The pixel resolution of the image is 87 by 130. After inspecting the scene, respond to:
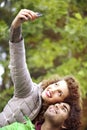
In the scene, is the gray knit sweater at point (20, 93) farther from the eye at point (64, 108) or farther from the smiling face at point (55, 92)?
the eye at point (64, 108)

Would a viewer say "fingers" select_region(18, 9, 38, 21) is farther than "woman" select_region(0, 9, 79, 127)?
No

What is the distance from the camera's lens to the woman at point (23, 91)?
3037mm

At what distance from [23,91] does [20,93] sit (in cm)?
3

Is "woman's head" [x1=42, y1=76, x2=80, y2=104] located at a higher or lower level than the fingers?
lower

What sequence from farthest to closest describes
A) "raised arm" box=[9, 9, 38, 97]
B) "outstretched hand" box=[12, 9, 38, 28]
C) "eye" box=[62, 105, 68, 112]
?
"eye" box=[62, 105, 68, 112]
"raised arm" box=[9, 9, 38, 97]
"outstretched hand" box=[12, 9, 38, 28]

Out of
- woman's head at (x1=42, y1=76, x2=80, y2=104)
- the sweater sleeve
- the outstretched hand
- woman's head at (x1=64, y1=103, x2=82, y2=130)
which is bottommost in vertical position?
woman's head at (x1=64, y1=103, x2=82, y2=130)

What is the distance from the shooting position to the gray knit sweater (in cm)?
304

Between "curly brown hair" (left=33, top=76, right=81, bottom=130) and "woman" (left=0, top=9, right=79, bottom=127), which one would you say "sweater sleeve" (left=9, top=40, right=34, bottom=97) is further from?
"curly brown hair" (left=33, top=76, right=81, bottom=130)

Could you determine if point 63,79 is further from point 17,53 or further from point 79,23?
point 79,23

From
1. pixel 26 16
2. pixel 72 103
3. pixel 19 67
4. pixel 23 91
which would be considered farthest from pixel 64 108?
pixel 26 16

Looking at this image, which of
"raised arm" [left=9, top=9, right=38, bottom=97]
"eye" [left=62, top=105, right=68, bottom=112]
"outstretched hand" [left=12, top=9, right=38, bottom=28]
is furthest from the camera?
"eye" [left=62, top=105, right=68, bottom=112]

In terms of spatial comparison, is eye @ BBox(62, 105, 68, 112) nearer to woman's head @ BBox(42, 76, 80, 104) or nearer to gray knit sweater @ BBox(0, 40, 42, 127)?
woman's head @ BBox(42, 76, 80, 104)

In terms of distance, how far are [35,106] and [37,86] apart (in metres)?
0.18

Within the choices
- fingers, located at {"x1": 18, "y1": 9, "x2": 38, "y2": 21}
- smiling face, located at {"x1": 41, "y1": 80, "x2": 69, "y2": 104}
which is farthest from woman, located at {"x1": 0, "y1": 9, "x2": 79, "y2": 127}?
fingers, located at {"x1": 18, "y1": 9, "x2": 38, "y2": 21}
